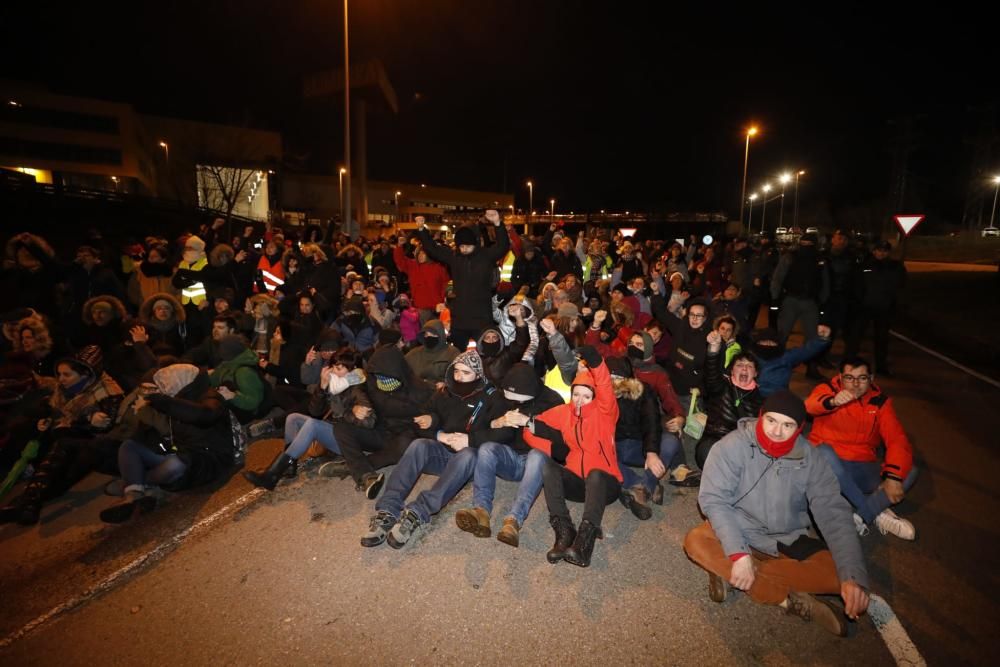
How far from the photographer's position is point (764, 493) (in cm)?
336

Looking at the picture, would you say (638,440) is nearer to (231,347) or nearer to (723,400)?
(723,400)

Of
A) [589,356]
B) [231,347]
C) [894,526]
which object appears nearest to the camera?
[894,526]

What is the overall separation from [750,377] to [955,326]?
13407mm

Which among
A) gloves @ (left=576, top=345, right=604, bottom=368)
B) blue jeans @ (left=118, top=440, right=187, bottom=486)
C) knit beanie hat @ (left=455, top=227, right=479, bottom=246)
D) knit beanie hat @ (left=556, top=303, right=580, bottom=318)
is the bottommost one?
blue jeans @ (left=118, top=440, right=187, bottom=486)

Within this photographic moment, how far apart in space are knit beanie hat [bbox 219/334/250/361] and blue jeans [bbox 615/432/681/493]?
415 centimetres

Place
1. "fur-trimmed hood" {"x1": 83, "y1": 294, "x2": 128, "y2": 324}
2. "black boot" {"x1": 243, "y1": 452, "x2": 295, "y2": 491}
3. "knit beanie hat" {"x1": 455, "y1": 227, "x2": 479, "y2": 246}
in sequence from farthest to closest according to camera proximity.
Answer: "fur-trimmed hood" {"x1": 83, "y1": 294, "x2": 128, "y2": 324}, "knit beanie hat" {"x1": 455, "y1": 227, "x2": 479, "y2": 246}, "black boot" {"x1": 243, "y1": 452, "x2": 295, "y2": 491}

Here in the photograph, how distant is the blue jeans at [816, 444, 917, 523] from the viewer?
4.05 m

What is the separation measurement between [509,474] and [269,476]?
214 cm

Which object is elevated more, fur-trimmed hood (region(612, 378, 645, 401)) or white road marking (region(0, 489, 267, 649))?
fur-trimmed hood (region(612, 378, 645, 401))

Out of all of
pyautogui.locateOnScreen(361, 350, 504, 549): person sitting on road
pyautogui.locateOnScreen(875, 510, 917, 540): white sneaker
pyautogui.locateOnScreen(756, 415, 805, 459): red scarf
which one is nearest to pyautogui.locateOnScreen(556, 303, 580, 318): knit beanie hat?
pyautogui.locateOnScreen(361, 350, 504, 549): person sitting on road

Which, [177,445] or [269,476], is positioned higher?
[177,445]

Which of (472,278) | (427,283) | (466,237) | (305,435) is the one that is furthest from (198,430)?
(427,283)

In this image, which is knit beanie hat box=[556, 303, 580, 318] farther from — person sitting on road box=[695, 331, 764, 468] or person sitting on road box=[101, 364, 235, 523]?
person sitting on road box=[101, 364, 235, 523]

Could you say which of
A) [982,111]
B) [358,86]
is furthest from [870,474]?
[982,111]
